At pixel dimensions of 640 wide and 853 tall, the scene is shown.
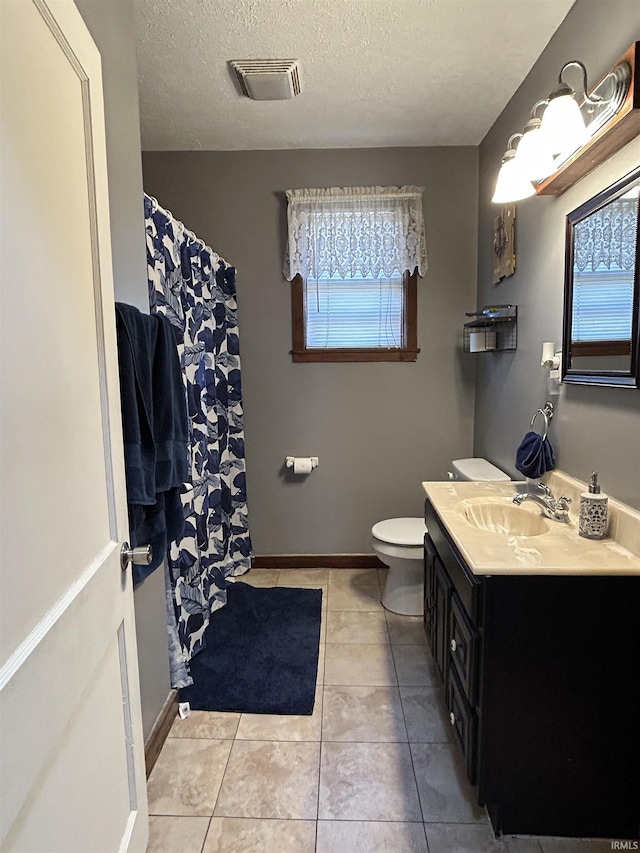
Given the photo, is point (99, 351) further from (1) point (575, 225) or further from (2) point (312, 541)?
(2) point (312, 541)

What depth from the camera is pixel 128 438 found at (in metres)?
1.27

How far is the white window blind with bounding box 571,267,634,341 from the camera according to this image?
4.69ft

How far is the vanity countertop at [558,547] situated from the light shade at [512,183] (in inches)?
41.7

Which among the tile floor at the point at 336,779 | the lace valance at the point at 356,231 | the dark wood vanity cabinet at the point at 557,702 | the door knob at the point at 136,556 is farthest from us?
the lace valance at the point at 356,231

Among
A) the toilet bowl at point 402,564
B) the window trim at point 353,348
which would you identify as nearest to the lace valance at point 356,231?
the window trim at point 353,348

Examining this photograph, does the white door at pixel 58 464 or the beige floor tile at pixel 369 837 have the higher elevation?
the white door at pixel 58 464

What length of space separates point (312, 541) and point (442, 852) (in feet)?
6.32

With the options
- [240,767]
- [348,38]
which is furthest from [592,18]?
[240,767]

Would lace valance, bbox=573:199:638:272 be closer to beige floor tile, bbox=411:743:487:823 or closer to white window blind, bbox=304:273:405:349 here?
white window blind, bbox=304:273:405:349

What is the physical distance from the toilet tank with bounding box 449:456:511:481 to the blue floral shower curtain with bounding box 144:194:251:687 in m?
1.29

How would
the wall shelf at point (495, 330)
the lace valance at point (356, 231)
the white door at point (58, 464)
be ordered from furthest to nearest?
the lace valance at point (356, 231)
the wall shelf at point (495, 330)
the white door at point (58, 464)

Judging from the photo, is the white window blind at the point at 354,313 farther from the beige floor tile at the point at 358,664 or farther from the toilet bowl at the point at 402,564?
the beige floor tile at the point at 358,664

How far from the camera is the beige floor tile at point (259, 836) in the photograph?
135 centimetres

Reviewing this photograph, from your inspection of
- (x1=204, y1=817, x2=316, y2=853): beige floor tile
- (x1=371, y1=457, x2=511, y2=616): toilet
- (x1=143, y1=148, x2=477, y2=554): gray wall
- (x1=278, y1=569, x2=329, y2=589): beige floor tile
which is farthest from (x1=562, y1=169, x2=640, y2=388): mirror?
(x1=278, y1=569, x2=329, y2=589): beige floor tile
